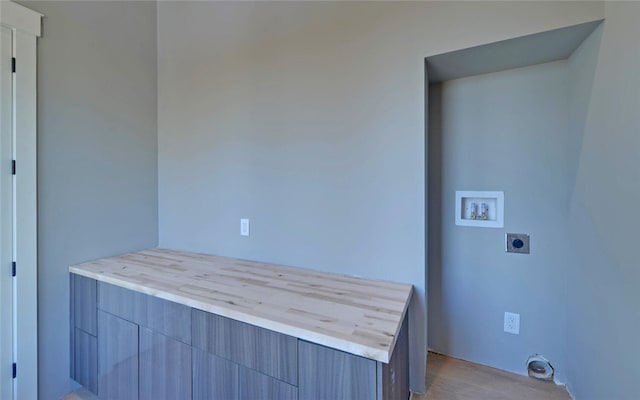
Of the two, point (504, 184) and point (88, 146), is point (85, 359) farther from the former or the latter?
point (504, 184)

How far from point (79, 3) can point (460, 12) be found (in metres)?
2.36

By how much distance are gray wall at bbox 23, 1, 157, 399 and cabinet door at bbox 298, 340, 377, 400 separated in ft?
5.73

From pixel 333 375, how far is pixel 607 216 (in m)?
1.36

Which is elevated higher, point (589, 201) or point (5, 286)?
point (589, 201)

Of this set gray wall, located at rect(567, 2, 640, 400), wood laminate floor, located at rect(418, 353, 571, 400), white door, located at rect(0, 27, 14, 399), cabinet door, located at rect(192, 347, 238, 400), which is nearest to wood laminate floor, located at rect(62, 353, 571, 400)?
wood laminate floor, located at rect(418, 353, 571, 400)

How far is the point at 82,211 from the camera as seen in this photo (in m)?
1.87

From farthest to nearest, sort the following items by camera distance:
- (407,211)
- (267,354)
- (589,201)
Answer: (407,211) → (589,201) → (267,354)

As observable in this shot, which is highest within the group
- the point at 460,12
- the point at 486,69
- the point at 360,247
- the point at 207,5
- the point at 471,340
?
the point at 207,5

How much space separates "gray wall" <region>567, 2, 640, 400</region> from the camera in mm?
1062

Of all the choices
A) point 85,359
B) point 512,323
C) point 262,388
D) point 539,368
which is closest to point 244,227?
point 262,388

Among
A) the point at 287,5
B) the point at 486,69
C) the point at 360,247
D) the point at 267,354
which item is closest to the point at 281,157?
the point at 360,247

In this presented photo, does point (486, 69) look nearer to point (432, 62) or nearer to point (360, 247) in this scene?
point (432, 62)

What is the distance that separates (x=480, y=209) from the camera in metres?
1.85

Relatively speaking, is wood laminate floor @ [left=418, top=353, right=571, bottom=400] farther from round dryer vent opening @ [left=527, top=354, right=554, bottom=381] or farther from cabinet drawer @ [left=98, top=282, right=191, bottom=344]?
cabinet drawer @ [left=98, top=282, right=191, bottom=344]
